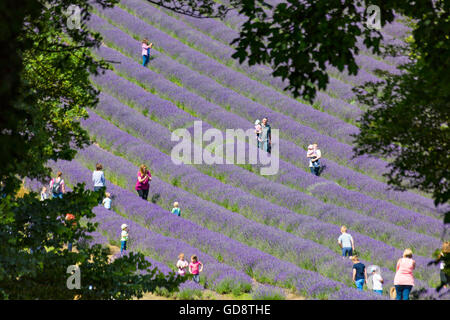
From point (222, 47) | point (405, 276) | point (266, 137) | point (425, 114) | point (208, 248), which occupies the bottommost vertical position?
point (405, 276)

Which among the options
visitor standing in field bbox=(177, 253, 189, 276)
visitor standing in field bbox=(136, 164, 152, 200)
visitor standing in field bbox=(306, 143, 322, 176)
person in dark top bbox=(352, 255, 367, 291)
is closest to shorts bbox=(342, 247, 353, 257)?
person in dark top bbox=(352, 255, 367, 291)

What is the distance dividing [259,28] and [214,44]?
75.2 feet

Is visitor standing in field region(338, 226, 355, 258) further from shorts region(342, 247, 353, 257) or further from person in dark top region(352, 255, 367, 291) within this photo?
person in dark top region(352, 255, 367, 291)

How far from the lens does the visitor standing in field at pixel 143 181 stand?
18.7m

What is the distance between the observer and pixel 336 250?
54.3 ft

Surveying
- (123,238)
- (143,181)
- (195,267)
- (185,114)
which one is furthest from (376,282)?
(185,114)

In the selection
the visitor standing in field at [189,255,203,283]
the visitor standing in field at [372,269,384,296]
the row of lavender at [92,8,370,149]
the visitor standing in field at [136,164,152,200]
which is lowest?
the visitor standing in field at [372,269,384,296]

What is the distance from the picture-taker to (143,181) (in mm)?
18750

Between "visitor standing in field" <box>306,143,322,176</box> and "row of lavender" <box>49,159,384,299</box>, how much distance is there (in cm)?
475

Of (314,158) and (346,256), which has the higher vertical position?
(314,158)

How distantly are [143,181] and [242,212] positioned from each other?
2.58 m

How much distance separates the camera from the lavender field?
50.8 ft

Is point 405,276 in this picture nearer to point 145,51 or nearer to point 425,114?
point 425,114

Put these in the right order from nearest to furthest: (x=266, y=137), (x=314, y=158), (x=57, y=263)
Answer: (x=57, y=263) < (x=314, y=158) < (x=266, y=137)
